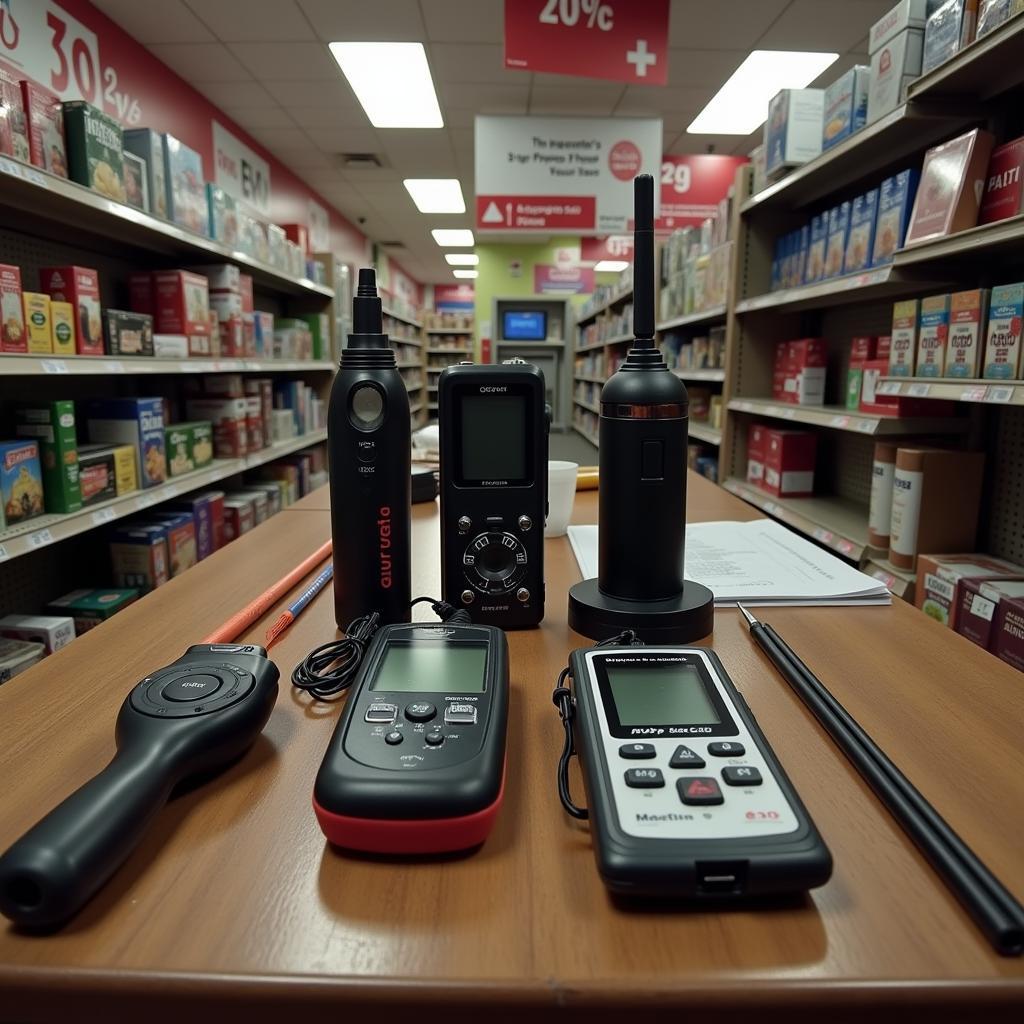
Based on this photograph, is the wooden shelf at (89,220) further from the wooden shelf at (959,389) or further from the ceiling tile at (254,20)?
the wooden shelf at (959,389)

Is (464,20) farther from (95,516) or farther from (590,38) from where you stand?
(95,516)

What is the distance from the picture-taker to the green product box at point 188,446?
3014mm

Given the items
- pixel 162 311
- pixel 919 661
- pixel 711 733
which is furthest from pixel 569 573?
pixel 162 311

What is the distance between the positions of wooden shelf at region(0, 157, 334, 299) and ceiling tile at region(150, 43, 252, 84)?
153 cm

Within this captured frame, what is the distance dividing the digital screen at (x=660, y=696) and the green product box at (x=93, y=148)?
2.59 m

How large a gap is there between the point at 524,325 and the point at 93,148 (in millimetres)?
7492

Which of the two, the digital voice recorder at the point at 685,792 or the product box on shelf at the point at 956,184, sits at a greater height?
the product box on shelf at the point at 956,184

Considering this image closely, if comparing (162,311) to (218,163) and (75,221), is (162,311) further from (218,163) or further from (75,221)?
(218,163)

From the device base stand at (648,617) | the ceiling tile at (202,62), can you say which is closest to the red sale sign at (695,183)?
the ceiling tile at (202,62)

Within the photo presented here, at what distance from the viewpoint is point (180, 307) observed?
123 inches

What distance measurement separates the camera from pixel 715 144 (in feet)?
20.9

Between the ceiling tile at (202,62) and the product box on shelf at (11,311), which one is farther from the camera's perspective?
the ceiling tile at (202,62)

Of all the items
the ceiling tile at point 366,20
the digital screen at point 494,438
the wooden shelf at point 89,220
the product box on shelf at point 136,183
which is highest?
the ceiling tile at point 366,20

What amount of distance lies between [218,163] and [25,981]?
610 cm
